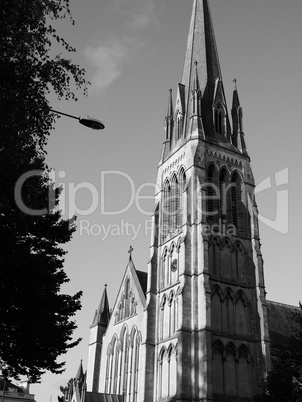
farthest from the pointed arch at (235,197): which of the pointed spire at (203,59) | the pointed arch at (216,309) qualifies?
the pointed arch at (216,309)

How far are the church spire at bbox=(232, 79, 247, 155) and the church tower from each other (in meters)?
Answer: 0.10

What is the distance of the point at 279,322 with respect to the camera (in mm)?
45469

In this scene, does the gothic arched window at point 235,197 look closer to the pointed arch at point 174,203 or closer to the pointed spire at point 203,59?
the pointed arch at point 174,203

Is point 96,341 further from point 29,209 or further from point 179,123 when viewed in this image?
point 29,209

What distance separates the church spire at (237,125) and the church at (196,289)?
101 millimetres

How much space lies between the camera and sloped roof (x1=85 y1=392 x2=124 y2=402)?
3594 centimetres

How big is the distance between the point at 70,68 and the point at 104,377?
3178 cm

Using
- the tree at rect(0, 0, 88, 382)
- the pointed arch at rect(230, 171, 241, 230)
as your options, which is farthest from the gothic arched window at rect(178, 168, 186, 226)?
the tree at rect(0, 0, 88, 382)

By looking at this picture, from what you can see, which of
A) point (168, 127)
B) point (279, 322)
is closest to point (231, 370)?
point (279, 322)

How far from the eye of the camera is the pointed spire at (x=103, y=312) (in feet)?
143

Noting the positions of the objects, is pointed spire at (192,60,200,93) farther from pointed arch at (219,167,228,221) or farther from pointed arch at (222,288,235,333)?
pointed arch at (222,288,235,333)

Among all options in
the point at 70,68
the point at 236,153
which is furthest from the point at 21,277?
the point at 236,153

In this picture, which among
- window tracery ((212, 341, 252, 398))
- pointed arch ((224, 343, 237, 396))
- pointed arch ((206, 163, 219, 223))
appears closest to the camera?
window tracery ((212, 341, 252, 398))

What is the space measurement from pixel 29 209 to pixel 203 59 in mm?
33613
